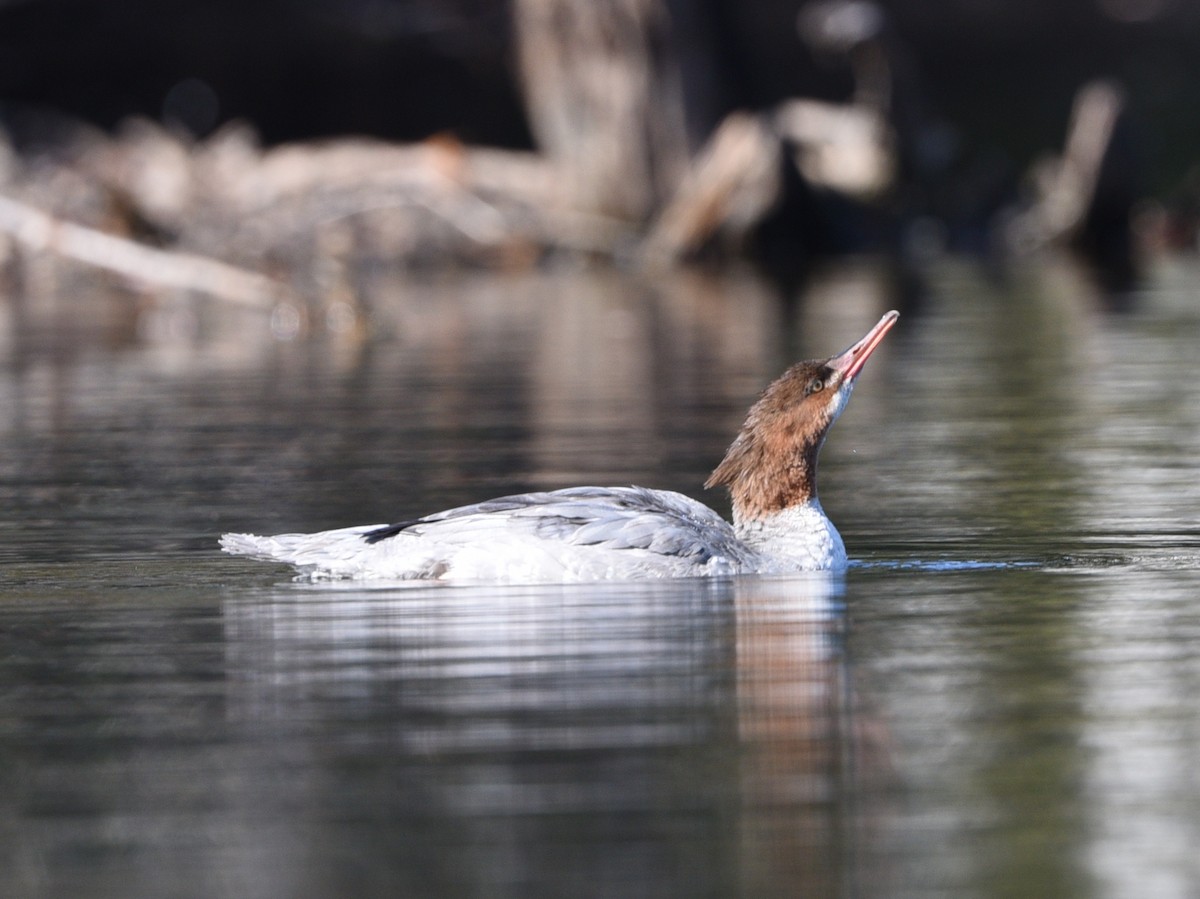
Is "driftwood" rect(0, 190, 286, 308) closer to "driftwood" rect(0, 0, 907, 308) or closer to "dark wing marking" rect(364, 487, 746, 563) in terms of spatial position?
"driftwood" rect(0, 0, 907, 308)

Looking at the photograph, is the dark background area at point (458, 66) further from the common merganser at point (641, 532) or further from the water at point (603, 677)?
the common merganser at point (641, 532)

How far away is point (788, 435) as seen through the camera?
9594 millimetres

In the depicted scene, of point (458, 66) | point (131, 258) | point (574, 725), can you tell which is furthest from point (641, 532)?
point (458, 66)

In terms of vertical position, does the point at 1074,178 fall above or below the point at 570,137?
below

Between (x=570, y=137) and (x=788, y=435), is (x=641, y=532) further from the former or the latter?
(x=570, y=137)

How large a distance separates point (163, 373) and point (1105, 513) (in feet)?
33.3

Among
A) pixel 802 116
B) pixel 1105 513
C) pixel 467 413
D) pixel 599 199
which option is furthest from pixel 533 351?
pixel 802 116

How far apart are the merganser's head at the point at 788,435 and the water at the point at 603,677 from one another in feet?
1.56

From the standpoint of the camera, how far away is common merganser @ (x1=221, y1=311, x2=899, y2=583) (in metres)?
8.86

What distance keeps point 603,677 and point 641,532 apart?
173 centimetres

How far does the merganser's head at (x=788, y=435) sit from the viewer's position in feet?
31.3

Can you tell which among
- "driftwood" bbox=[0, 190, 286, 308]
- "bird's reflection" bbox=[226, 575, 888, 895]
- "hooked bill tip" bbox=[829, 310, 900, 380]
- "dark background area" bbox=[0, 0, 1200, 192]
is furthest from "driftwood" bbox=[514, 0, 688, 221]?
"bird's reflection" bbox=[226, 575, 888, 895]

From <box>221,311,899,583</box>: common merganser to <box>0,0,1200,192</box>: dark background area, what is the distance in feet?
73.2

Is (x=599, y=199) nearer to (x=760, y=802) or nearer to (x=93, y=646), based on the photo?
(x=93, y=646)
